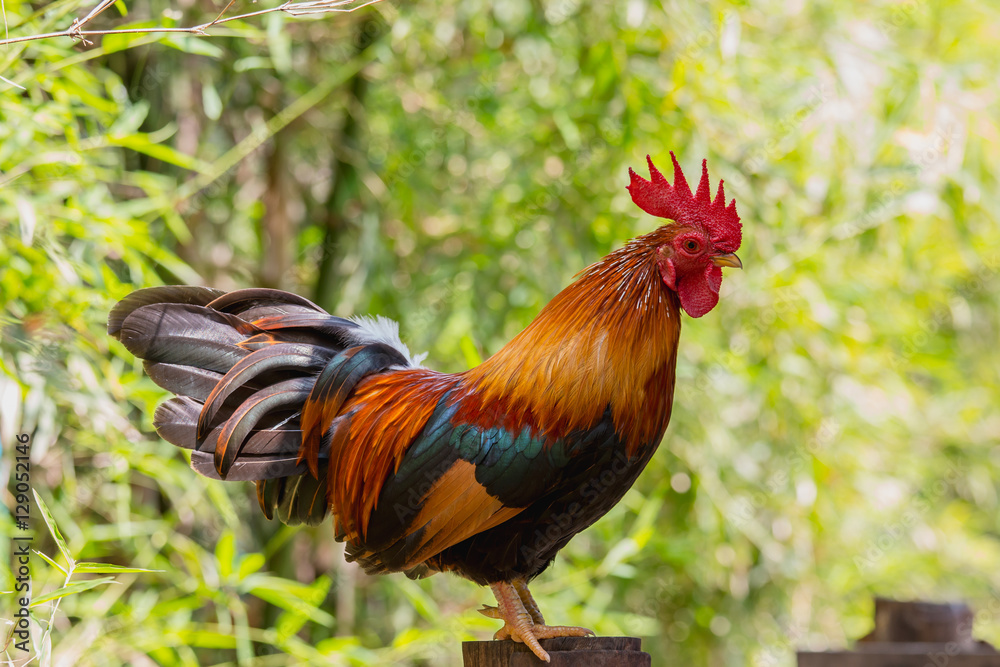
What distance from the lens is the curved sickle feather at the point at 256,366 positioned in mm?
1932

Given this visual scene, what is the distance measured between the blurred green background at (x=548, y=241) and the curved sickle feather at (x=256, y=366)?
0.78 m

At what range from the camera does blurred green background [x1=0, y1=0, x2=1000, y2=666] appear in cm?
300

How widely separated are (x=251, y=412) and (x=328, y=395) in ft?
0.65

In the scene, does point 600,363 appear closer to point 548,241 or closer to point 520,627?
point 520,627

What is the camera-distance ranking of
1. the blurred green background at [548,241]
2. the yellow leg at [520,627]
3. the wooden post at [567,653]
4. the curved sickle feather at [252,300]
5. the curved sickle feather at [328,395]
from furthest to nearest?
1. the blurred green background at [548,241]
2. the curved sickle feather at [252,300]
3. the curved sickle feather at [328,395]
4. the yellow leg at [520,627]
5. the wooden post at [567,653]

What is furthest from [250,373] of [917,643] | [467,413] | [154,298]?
[917,643]

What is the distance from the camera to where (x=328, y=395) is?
2.10 m

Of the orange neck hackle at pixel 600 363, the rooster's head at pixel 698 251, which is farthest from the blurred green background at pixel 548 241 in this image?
the rooster's head at pixel 698 251

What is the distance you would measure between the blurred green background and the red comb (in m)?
1.08

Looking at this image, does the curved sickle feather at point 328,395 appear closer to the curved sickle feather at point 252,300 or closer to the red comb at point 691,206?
the curved sickle feather at point 252,300

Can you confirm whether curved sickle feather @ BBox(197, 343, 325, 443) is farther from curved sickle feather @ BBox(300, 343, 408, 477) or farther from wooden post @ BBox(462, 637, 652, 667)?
wooden post @ BBox(462, 637, 652, 667)

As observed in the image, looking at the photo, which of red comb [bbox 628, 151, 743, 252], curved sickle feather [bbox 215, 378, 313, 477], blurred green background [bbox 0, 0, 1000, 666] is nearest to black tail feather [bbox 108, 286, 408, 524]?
curved sickle feather [bbox 215, 378, 313, 477]

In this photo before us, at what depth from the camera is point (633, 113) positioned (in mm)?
3350

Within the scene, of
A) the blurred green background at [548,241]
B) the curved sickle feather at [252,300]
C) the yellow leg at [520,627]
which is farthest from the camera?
the blurred green background at [548,241]
